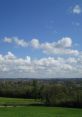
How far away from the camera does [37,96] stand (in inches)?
3880

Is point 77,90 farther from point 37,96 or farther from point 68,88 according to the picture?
point 37,96

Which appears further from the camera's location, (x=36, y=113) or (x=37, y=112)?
(x=37, y=112)

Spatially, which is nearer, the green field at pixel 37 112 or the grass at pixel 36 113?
the grass at pixel 36 113

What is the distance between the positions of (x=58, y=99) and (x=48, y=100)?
13.3 ft

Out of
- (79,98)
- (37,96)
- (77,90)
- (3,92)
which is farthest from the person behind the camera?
(3,92)

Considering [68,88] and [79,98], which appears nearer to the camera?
[79,98]

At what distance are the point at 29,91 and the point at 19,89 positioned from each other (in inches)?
220

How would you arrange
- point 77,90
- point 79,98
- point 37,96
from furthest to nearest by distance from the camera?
point 37,96
point 77,90
point 79,98

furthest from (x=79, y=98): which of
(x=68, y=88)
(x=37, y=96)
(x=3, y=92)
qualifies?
(x=3, y=92)

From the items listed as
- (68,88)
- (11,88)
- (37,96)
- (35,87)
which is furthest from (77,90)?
(11,88)

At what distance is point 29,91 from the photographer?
106 meters

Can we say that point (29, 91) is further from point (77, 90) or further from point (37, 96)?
point (77, 90)

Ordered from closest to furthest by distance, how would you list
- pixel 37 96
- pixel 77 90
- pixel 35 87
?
pixel 77 90, pixel 37 96, pixel 35 87

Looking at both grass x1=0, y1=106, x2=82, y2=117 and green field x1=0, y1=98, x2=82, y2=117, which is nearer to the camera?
grass x1=0, y1=106, x2=82, y2=117
